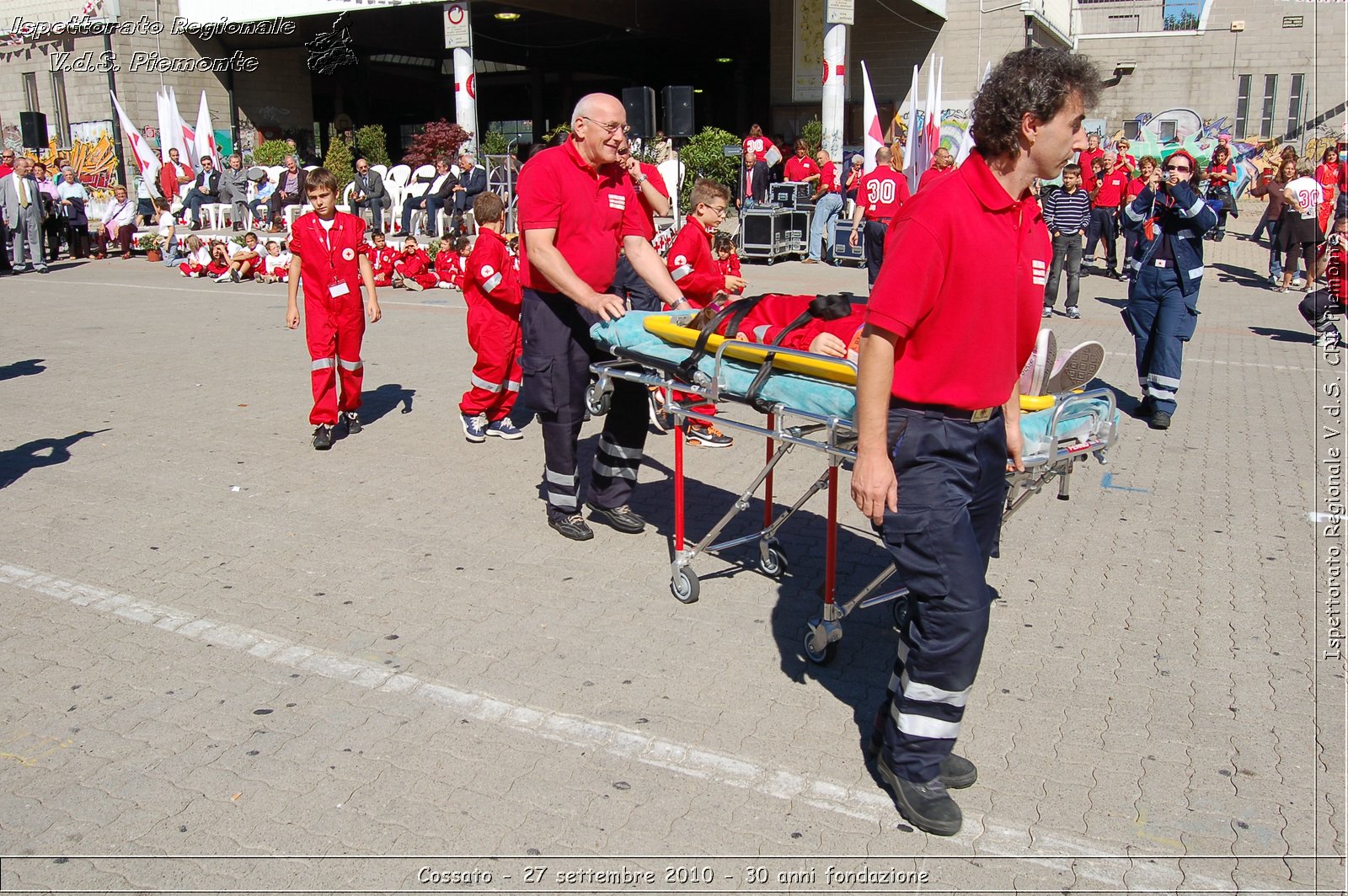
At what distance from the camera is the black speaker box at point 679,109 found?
554 inches

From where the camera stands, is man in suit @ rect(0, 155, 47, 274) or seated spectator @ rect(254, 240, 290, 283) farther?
man in suit @ rect(0, 155, 47, 274)

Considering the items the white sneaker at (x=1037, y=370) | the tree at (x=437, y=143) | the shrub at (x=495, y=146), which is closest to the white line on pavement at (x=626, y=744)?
the white sneaker at (x=1037, y=370)

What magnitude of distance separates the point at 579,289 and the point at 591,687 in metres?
1.97

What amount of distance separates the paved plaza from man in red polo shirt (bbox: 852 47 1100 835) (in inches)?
5.3

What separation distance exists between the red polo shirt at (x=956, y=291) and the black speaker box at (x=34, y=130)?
27875mm

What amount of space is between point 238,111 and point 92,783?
3237cm

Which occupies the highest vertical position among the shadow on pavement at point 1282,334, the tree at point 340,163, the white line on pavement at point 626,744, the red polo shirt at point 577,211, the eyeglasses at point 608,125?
the tree at point 340,163

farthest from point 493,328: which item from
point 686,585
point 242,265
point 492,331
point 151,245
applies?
point 151,245


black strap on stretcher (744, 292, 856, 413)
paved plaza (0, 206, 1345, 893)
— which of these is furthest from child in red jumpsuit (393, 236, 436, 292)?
black strap on stretcher (744, 292, 856, 413)

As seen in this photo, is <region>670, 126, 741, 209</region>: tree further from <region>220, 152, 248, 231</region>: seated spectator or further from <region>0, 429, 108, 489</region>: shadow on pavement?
<region>0, 429, 108, 489</region>: shadow on pavement

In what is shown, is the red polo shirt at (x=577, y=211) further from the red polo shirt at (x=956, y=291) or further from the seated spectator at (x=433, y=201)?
the seated spectator at (x=433, y=201)

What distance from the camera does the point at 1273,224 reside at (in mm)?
18812

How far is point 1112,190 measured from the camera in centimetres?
1761

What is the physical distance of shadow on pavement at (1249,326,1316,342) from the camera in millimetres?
12322
